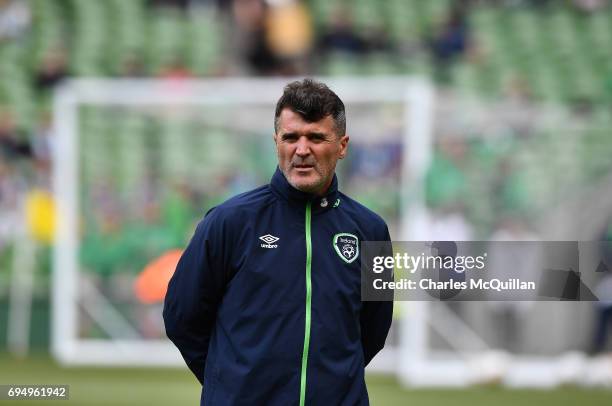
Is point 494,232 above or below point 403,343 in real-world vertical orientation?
above

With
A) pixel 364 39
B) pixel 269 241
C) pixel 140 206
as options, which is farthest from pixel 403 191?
pixel 269 241

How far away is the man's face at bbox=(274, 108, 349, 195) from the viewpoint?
4039mm

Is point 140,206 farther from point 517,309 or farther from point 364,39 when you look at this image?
point 364,39

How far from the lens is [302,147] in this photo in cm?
402

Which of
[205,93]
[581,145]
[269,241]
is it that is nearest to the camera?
[269,241]

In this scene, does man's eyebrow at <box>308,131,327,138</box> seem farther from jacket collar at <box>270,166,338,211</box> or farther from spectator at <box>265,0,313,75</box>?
spectator at <box>265,0,313,75</box>

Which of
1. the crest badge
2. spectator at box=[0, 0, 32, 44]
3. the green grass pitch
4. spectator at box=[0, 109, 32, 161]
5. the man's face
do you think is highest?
spectator at box=[0, 0, 32, 44]

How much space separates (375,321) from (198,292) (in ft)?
2.26

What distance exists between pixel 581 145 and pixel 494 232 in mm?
1367

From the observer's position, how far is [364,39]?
59.7 ft

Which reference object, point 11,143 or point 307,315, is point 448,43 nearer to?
point 11,143

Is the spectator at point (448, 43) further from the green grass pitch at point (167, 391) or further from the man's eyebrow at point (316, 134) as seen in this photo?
the man's eyebrow at point (316, 134)

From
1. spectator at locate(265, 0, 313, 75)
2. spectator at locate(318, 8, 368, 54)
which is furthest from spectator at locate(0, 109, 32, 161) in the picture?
spectator at locate(318, 8, 368, 54)

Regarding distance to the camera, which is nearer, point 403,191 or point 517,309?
point 517,309
